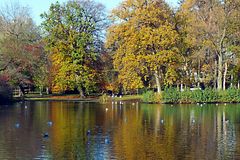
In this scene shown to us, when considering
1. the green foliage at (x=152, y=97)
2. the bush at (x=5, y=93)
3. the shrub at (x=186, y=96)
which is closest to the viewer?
the bush at (x=5, y=93)

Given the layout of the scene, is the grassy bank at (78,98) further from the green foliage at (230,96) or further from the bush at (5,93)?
the green foliage at (230,96)

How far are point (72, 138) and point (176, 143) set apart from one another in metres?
4.83

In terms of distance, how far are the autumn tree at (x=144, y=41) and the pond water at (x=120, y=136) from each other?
1639 cm

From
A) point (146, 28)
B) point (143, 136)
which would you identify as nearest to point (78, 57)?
point (146, 28)

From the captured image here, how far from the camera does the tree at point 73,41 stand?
62000 mm

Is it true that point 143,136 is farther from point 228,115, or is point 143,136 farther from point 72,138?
point 228,115

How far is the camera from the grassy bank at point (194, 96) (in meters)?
50.5

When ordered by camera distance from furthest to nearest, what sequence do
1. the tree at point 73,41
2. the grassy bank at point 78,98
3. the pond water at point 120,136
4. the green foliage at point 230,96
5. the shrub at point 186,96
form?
the tree at point 73,41 → the grassy bank at point 78,98 → the green foliage at point 230,96 → the shrub at point 186,96 → the pond water at point 120,136

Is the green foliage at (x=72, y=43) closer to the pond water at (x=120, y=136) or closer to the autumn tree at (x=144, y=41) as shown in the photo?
the autumn tree at (x=144, y=41)

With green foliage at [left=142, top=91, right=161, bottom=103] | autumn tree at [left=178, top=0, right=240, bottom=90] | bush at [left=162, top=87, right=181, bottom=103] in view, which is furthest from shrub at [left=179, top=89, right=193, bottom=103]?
autumn tree at [left=178, top=0, right=240, bottom=90]

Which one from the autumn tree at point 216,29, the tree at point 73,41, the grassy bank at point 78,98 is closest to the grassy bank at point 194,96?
the autumn tree at point 216,29

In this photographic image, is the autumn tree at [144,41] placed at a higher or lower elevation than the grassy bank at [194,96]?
higher

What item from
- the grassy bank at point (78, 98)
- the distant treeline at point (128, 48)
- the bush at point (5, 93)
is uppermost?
the distant treeline at point (128, 48)

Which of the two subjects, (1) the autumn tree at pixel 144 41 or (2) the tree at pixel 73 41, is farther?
(2) the tree at pixel 73 41
